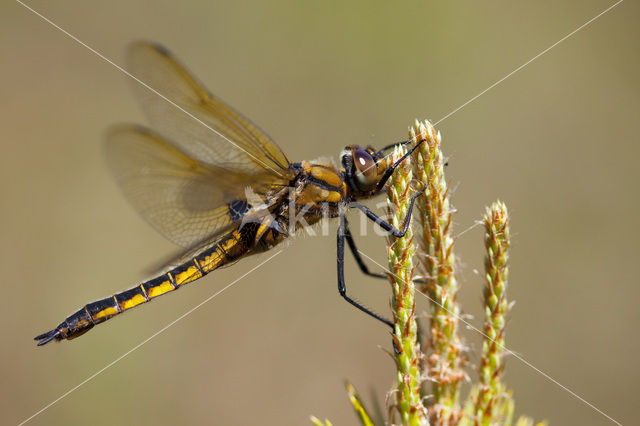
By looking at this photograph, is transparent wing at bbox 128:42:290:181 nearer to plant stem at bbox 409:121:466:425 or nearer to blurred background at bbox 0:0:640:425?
plant stem at bbox 409:121:466:425

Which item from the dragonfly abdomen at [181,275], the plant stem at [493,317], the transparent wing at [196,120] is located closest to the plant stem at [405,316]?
the plant stem at [493,317]

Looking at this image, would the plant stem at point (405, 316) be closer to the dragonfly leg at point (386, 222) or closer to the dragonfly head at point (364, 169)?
the dragonfly leg at point (386, 222)

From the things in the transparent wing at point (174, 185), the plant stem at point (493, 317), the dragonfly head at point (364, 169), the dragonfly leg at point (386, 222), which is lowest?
the plant stem at point (493, 317)

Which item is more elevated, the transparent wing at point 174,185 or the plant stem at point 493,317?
the transparent wing at point 174,185

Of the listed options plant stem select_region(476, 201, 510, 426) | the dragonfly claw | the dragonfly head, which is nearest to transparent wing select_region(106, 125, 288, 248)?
the dragonfly head

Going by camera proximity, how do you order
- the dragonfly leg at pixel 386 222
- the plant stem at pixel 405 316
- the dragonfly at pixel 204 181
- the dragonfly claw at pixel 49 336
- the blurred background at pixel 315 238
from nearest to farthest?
the plant stem at pixel 405 316, the dragonfly leg at pixel 386 222, the dragonfly claw at pixel 49 336, the dragonfly at pixel 204 181, the blurred background at pixel 315 238

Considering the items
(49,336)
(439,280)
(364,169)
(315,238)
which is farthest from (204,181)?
(315,238)

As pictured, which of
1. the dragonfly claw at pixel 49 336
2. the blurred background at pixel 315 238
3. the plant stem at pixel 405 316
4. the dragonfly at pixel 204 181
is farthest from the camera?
the blurred background at pixel 315 238

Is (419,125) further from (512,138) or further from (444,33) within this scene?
(444,33)
